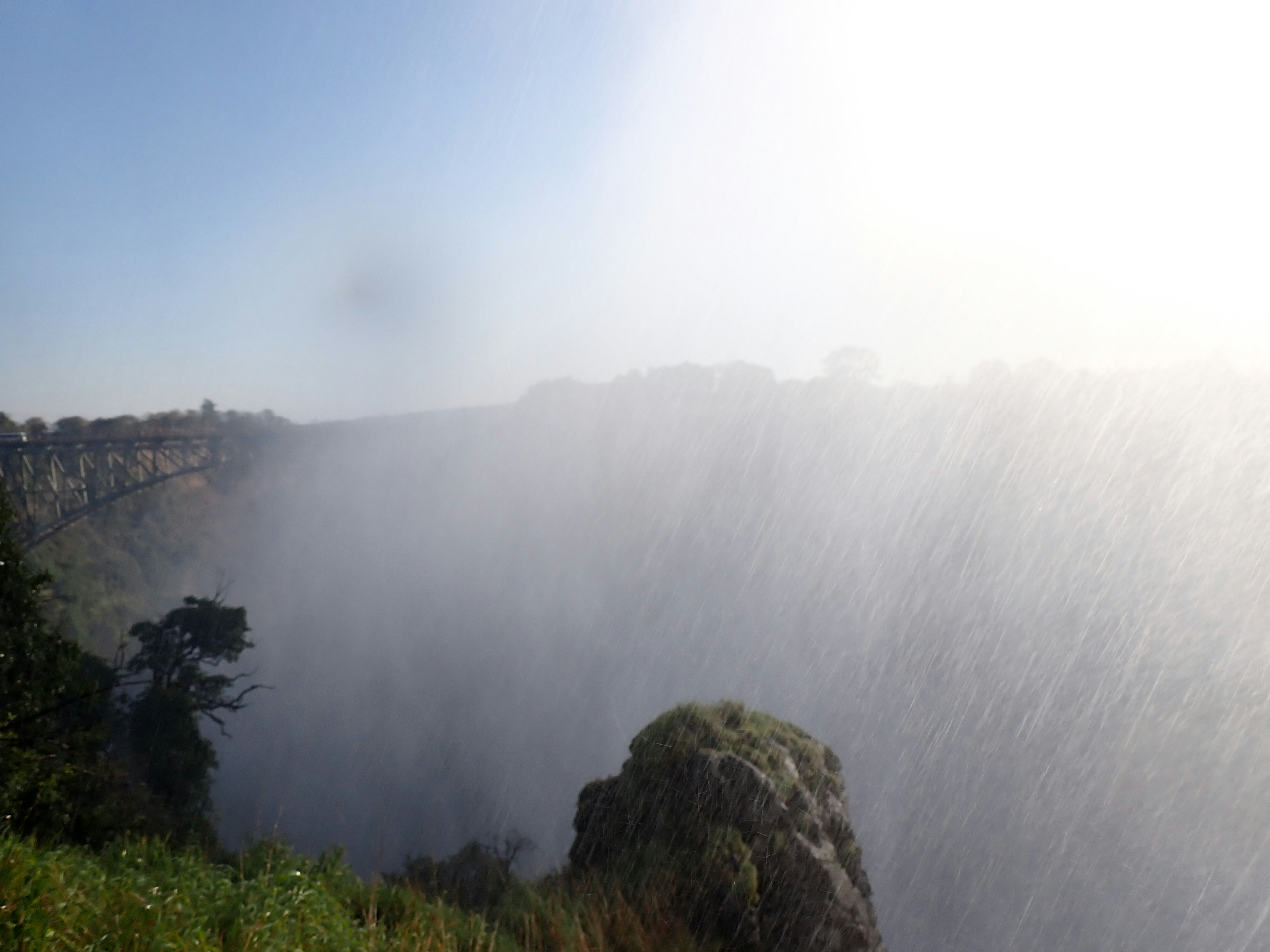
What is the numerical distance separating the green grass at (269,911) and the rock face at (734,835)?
0.52m

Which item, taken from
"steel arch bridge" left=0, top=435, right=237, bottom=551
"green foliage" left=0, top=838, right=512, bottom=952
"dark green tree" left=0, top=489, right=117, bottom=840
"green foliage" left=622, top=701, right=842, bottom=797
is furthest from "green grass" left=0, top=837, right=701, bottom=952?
"steel arch bridge" left=0, top=435, right=237, bottom=551

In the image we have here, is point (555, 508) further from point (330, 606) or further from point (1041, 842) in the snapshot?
point (1041, 842)

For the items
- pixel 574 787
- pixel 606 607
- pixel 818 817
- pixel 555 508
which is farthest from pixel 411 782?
pixel 818 817

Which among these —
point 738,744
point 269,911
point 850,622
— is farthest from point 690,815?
point 850,622

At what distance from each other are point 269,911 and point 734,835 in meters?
4.34

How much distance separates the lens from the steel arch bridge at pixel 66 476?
2853cm

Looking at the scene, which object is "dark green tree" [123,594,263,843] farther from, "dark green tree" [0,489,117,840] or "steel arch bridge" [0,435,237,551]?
"steel arch bridge" [0,435,237,551]

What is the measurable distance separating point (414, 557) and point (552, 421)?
23.8 m

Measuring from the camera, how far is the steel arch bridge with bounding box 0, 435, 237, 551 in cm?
2853

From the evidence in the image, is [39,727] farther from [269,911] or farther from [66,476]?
[66,476]

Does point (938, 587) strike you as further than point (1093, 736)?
Yes

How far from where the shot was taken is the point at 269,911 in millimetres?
4082

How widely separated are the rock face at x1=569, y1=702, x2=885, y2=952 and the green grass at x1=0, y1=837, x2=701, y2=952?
521 millimetres

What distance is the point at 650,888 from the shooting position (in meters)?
6.55
